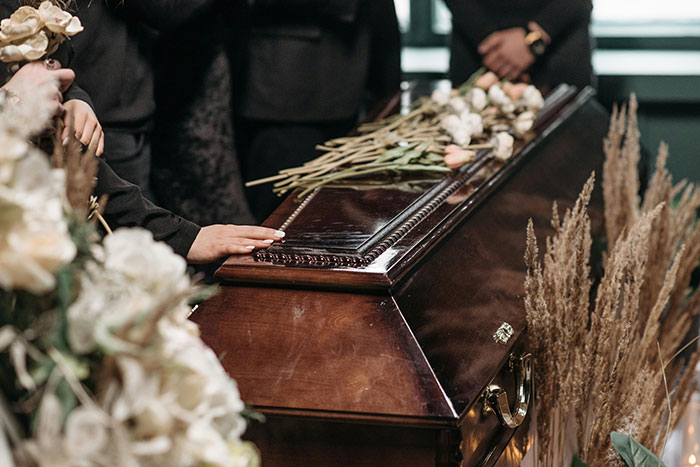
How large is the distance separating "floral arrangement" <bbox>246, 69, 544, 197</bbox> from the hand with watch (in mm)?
410

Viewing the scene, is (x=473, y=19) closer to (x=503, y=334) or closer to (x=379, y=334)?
(x=503, y=334)

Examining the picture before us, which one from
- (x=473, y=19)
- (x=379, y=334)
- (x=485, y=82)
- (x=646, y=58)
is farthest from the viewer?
(x=646, y=58)

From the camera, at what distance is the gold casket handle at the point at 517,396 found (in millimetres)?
1320

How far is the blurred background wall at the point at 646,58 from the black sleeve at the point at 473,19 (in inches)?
42.1

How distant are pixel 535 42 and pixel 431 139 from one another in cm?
115

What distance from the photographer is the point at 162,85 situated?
2357mm

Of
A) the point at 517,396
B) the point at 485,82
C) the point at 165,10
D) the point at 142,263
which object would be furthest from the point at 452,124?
the point at 142,263

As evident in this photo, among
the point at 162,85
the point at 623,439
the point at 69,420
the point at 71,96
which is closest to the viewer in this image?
the point at 69,420

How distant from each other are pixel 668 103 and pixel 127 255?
381 cm

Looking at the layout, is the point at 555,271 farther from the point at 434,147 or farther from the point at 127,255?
the point at 127,255

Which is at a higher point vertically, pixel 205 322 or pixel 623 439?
pixel 205 322

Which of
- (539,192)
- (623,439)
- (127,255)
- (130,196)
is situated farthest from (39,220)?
(539,192)

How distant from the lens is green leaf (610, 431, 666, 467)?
1.34m

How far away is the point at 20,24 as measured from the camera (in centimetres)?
126
